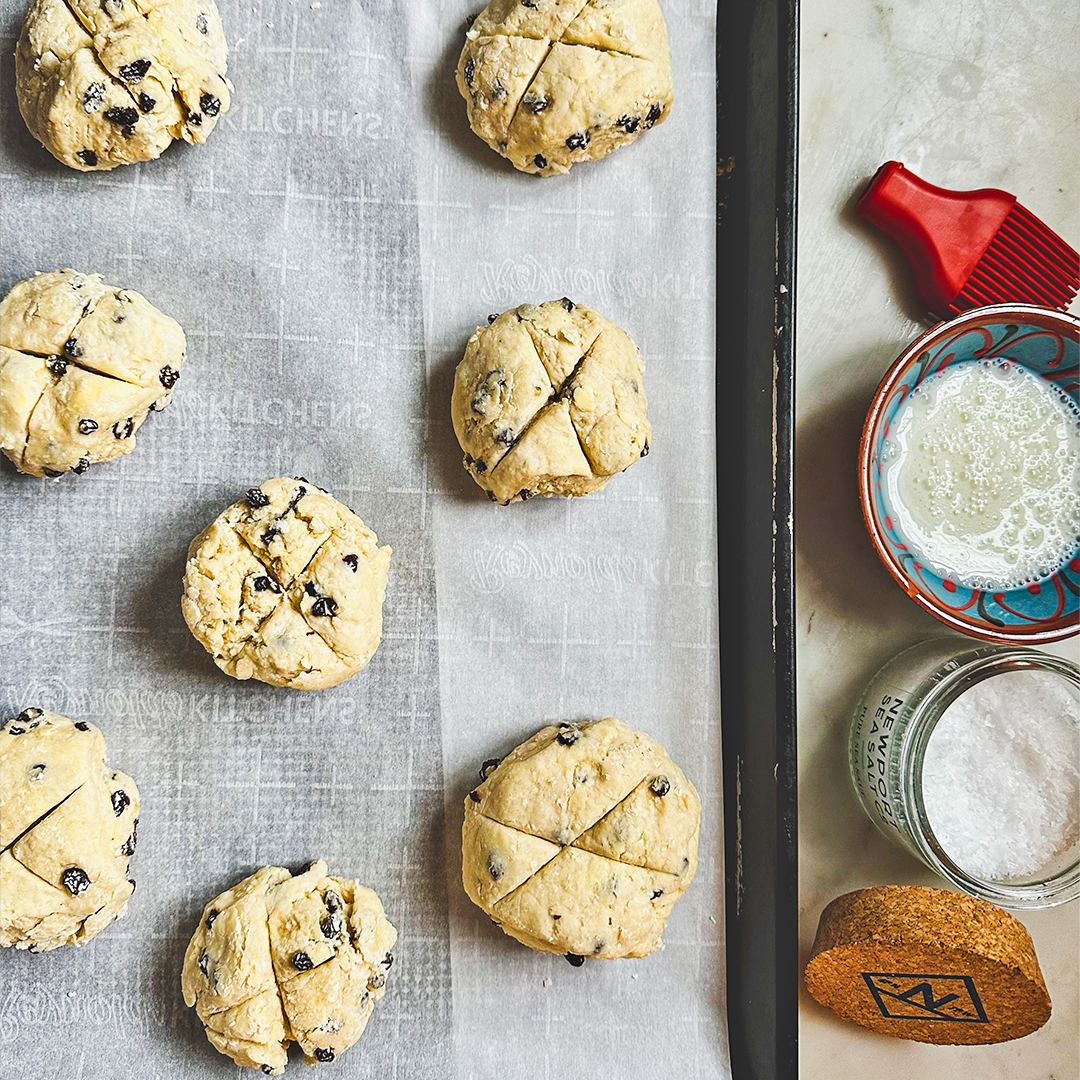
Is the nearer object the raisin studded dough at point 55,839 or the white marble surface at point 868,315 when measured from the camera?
the raisin studded dough at point 55,839

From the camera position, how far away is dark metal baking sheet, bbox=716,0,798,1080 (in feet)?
6.49

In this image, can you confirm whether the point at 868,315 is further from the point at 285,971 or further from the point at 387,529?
the point at 285,971

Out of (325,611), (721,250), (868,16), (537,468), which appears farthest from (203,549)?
(868,16)

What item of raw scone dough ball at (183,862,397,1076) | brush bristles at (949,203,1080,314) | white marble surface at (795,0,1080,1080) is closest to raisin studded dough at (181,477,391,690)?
raw scone dough ball at (183,862,397,1076)

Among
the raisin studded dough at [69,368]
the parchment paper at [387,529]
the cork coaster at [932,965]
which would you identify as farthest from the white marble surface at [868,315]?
the raisin studded dough at [69,368]

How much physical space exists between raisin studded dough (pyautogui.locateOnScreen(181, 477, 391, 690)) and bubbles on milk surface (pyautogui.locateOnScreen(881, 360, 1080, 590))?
1294mm

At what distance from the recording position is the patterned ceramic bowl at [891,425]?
1986 millimetres

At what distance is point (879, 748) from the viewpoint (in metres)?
2.11

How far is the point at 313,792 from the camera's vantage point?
2.06 metres

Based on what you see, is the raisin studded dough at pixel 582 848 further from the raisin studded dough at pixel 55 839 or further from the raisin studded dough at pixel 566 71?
the raisin studded dough at pixel 566 71

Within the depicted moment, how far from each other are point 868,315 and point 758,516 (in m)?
0.66

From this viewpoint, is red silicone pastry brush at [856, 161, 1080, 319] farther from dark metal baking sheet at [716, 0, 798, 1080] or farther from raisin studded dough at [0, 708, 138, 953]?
raisin studded dough at [0, 708, 138, 953]

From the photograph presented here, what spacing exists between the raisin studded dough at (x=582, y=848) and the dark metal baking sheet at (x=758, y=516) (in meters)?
0.20

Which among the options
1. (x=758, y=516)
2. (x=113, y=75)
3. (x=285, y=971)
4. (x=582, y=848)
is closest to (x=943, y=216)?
(x=758, y=516)
